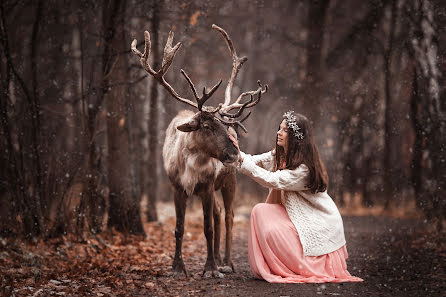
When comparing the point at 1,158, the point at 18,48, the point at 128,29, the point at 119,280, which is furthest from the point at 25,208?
the point at 128,29

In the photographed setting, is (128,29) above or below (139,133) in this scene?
Result: above

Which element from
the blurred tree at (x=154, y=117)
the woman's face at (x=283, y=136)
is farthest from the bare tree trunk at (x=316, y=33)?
the woman's face at (x=283, y=136)

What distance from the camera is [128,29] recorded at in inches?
371

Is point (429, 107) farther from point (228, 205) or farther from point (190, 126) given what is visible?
point (190, 126)

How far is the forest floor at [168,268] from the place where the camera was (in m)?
5.50

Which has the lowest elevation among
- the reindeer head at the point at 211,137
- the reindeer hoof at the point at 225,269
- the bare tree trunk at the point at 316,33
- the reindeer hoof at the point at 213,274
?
the reindeer hoof at the point at 225,269

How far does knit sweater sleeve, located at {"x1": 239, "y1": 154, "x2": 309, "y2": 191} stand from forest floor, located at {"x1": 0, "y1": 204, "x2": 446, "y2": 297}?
1.10 meters

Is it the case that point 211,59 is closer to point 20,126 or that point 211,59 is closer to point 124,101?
point 124,101

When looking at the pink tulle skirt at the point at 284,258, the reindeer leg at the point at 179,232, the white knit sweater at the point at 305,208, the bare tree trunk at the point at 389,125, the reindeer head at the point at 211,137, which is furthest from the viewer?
the bare tree trunk at the point at 389,125

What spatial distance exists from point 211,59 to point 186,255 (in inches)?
372

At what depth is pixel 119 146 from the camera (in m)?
9.37

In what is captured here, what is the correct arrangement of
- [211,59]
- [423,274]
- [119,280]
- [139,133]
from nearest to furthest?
[119,280] → [423,274] → [139,133] → [211,59]

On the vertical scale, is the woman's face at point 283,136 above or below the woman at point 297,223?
above

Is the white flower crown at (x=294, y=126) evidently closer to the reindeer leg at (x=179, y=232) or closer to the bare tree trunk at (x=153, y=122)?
the reindeer leg at (x=179, y=232)
